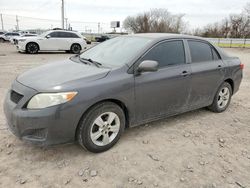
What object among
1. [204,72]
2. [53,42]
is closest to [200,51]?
[204,72]

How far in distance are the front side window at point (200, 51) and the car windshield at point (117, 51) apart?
3.05ft

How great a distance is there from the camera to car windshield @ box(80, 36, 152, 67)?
11.3ft

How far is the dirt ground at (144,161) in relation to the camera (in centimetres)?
262

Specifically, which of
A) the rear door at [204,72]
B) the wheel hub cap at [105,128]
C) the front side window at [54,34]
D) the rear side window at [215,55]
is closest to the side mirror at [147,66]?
the wheel hub cap at [105,128]

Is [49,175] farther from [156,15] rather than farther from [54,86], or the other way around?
[156,15]

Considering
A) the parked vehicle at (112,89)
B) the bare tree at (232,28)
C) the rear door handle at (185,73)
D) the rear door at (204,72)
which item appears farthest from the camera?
the bare tree at (232,28)

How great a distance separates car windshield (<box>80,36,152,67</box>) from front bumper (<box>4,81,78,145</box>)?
1079 millimetres

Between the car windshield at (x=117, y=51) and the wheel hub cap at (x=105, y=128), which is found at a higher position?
the car windshield at (x=117, y=51)

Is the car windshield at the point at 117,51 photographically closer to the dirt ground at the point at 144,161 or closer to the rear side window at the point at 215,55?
the dirt ground at the point at 144,161

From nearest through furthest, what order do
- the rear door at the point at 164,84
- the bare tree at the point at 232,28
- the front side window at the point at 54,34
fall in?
1. the rear door at the point at 164,84
2. the front side window at the point at 54,34
3. the bare tree at the point at 232,28

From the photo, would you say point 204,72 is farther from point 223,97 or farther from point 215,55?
point 223,97

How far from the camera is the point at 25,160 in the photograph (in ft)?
9.57

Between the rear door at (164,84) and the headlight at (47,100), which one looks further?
the rear door at (164,84)

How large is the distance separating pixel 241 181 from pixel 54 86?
242 cm
